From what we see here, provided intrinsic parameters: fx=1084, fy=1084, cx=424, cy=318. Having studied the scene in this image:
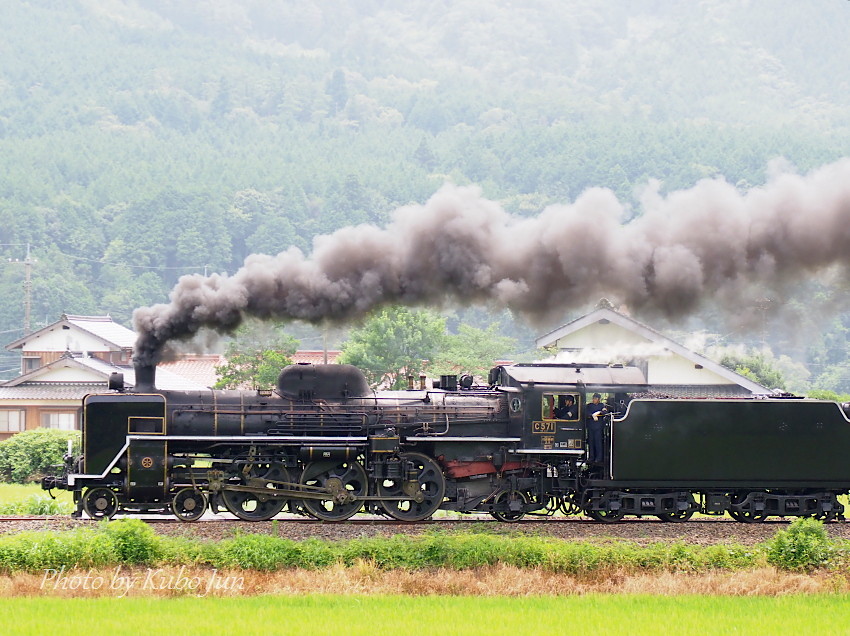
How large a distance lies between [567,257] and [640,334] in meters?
11.5

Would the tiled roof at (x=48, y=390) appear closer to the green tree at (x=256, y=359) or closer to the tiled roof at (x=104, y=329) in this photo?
the green tree at (x=256, y=359)

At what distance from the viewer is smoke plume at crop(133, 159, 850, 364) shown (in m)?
19.4

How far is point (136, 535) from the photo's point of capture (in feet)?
48.8

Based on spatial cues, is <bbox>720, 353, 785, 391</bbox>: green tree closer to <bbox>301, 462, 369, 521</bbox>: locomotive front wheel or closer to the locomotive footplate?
<bbox>301, 462, 369, 521</bbox>: locomotive front wheel

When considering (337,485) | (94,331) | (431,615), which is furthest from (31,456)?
(431,615)

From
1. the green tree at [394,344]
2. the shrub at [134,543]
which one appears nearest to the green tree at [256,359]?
the green tree at [394,344]

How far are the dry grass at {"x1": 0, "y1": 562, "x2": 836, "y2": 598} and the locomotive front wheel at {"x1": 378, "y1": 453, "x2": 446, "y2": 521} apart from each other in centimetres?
366

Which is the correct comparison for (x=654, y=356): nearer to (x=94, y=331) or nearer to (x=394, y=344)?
(x=394, y=344)

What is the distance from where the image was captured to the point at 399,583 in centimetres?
1426

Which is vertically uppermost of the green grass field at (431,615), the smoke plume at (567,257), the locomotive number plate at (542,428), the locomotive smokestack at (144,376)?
the smoke plume at (567,257)

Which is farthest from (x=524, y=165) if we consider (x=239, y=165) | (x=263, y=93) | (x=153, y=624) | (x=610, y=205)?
(x=153, y=624)

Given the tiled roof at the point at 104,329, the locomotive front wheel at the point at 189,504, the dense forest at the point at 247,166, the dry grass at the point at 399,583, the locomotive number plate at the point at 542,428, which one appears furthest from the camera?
the dense forest at the point at 247,166

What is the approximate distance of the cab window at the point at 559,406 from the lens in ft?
61.0

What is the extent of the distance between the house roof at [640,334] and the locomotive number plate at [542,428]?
11.4 meters
